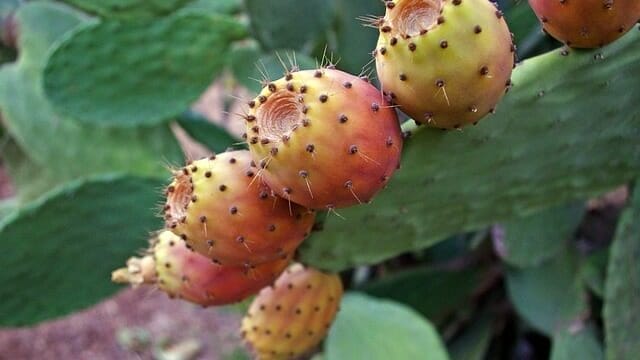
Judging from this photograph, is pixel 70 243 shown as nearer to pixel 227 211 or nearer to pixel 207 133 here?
pixel 207 133

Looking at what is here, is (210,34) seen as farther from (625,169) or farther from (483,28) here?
(483,28)

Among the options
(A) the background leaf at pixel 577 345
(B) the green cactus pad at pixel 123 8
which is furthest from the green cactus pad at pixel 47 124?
(A) the background leaf at pixel 577 345

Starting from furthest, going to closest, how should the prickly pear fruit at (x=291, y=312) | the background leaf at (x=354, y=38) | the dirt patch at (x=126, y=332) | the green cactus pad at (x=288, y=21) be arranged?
the dirt patch at (x=126, y=332) < the background leaf at (x=354, y=38) < the green cactus pad at (x=288, y=21) < the prickly pear fruit at (x=291, y=312)

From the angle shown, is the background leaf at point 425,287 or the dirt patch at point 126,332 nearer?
the background leaf at point 425,287

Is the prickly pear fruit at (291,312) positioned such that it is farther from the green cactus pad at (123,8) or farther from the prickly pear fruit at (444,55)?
the green cactus pad at (123,8)

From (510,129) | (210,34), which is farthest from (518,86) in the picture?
(210,34)

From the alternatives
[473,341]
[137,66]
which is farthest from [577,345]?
[137,66]
